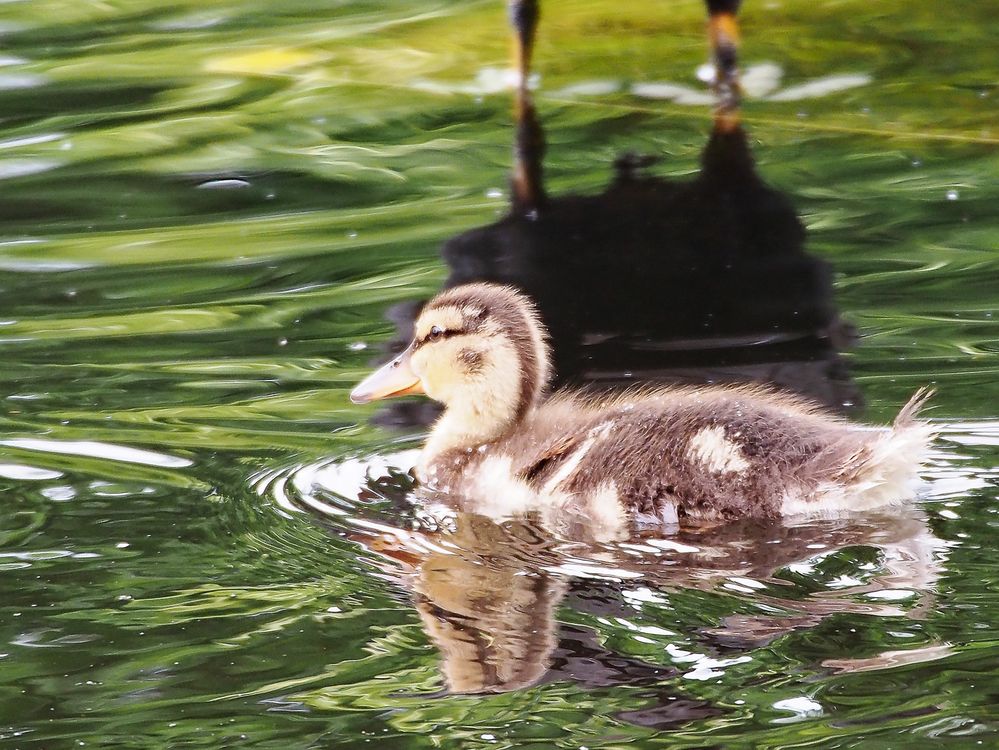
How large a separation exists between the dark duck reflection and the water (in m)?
0.12

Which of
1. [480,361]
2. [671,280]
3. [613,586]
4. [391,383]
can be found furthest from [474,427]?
[671,280]

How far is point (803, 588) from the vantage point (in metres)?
3.86

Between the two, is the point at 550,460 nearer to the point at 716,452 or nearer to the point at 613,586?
the point at 716,452

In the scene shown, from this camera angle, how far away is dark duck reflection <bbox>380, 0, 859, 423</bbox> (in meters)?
5.61

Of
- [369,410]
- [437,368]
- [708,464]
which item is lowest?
[369,410]

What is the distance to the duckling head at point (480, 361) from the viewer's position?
16.1 feet

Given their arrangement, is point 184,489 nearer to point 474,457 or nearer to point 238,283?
point 474,457

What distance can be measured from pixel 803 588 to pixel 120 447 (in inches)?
85.5

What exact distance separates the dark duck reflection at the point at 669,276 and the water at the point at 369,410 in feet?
0.40

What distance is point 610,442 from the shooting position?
4488 mm

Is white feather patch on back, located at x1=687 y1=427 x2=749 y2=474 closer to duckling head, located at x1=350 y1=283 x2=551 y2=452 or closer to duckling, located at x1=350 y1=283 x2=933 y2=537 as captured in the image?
duckling, located at x1=350 y1=283 x2=933 y2=537

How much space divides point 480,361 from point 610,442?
0.58 m

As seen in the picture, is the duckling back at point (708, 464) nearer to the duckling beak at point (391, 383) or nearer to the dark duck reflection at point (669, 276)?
the duckling beak at point (391, 383)

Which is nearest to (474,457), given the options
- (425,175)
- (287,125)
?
(425,175)
